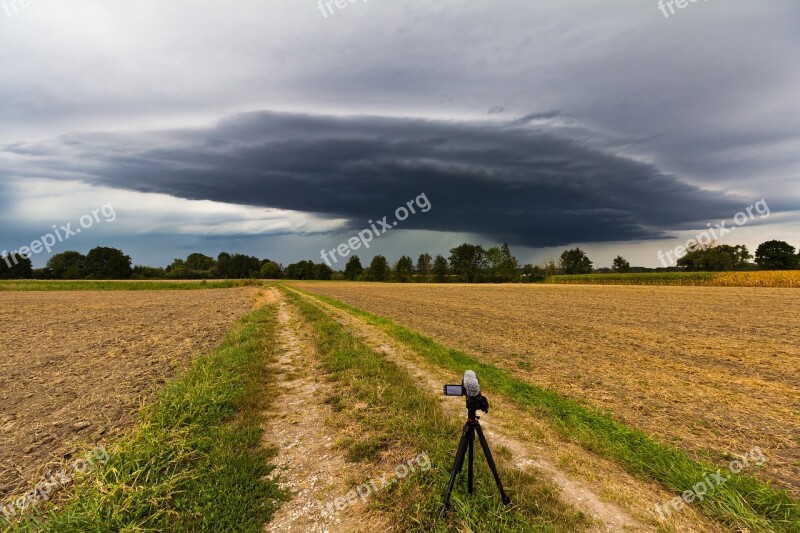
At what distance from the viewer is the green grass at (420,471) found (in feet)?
13.1

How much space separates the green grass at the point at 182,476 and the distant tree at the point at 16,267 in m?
156

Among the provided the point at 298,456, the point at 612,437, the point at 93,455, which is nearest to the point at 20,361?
the point at 93,455

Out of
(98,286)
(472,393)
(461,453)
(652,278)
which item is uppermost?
(652,278)

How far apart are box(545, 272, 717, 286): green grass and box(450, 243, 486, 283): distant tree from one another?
3915 cm

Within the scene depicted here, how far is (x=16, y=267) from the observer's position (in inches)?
4508

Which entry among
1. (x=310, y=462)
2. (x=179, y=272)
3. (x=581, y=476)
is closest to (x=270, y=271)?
(x=179, y=272)

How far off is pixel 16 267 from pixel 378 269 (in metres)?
125

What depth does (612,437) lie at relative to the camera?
20.7ft

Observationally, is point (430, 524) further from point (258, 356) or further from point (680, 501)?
point (258, 356)

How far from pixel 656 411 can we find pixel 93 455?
10573mm

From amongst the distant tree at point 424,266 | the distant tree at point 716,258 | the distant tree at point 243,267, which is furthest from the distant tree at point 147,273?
the distant tree at point 716,258

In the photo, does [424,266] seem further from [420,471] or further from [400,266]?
[420,471]

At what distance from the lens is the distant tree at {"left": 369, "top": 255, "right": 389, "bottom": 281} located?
505 feet

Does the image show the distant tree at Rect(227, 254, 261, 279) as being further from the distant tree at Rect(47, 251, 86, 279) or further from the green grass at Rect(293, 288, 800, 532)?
the green grass at Rect(293, 288, 800, 532)
